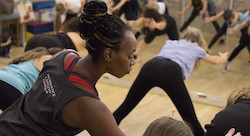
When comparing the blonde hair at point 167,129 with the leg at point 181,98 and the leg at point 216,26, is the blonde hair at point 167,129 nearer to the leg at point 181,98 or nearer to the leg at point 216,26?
the leg at point 181,98

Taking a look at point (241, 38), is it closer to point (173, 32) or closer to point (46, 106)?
point (173, 32)

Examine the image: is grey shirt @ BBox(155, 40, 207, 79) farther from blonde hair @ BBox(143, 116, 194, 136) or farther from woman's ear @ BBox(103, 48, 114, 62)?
woman's ear @ BBox(103, 48, 114, 62)

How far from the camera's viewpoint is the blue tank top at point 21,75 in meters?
2.66

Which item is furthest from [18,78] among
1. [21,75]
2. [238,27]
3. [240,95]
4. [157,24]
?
[238,27]

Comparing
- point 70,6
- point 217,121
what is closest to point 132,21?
point 70,6

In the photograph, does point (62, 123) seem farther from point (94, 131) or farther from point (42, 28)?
point (42, 28)

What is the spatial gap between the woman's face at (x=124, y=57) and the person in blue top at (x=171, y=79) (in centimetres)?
178

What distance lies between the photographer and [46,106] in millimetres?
1452

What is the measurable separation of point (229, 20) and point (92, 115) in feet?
11.5

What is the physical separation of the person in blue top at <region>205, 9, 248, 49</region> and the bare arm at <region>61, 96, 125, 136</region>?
3.37 metres

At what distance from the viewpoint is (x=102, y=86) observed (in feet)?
16.7

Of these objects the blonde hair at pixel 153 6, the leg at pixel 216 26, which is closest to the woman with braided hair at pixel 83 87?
the leg at pixel 216 26

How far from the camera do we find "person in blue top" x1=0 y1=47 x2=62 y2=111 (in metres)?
2.65

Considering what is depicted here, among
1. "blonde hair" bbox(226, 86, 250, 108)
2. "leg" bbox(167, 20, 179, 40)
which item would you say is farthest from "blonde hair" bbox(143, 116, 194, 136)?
"leg" bbox(167, 20, 179, 40)
